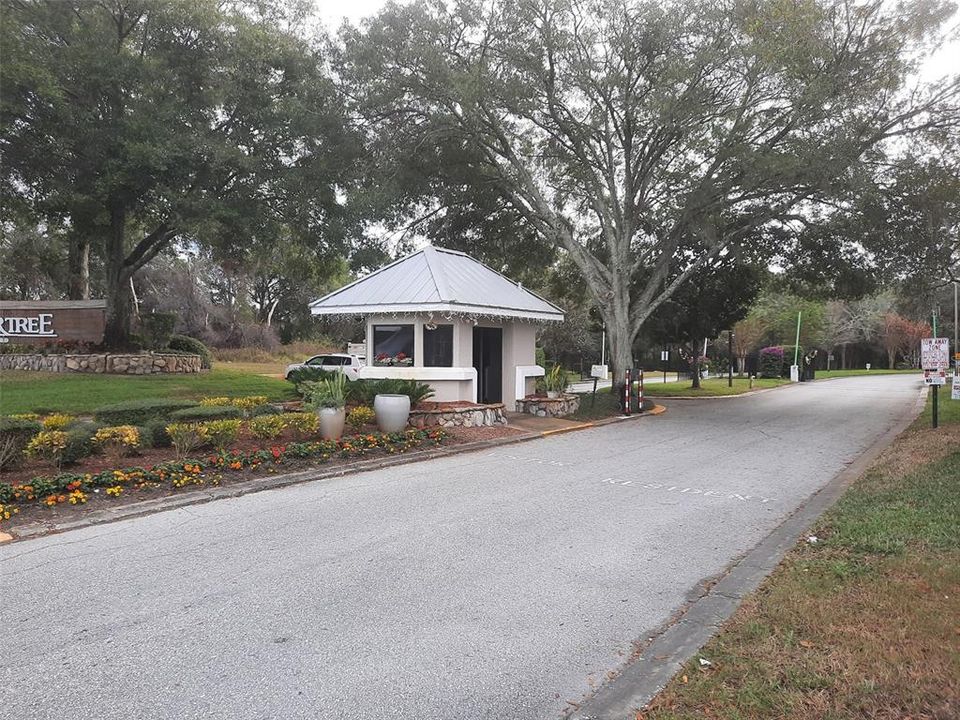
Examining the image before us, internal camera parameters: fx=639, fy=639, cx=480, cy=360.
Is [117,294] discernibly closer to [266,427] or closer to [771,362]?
[266,427]

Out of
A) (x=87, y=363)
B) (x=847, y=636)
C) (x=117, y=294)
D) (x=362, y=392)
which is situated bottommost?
(x=847, y=636)

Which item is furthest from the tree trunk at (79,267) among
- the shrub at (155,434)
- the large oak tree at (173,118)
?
the shrub at (155,434)

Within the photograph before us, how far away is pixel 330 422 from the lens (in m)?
10.8

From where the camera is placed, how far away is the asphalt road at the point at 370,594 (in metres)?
3.30

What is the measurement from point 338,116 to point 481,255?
7.67 meters

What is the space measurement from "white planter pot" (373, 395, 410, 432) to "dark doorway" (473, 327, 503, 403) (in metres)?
4.25

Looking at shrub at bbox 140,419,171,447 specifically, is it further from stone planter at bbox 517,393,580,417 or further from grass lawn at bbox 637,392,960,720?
stone planter at bbox 517,393,580,417

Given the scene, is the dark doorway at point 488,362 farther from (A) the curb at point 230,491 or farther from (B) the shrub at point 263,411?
(B) the shrub at point 263,411

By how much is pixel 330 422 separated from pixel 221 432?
6.36ft


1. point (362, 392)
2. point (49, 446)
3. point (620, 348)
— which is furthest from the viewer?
point (620, 348)

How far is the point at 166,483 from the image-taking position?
25.1 ft

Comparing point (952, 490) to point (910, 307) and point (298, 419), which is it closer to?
point (298, 419)

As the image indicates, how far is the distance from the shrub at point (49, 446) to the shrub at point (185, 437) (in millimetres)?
1295

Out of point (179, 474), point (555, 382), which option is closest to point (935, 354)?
point (555, 382)
